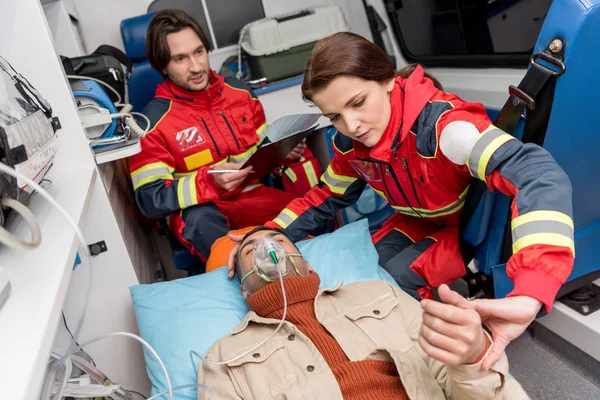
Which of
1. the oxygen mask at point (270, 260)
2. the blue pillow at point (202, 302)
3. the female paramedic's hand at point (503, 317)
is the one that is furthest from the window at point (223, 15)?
the female paramedic's hand at point (503, 317)

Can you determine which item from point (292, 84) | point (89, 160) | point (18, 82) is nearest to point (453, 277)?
point (89, 160)

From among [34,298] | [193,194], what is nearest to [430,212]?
[193,194]

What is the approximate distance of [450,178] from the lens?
1605 millimetres

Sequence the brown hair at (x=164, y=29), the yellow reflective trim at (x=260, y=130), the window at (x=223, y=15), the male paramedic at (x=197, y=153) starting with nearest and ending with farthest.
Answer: the male paramedic at (x=197, y=153), the brown hair at (x=164, y=29), the yellow reflective trim at (x=260, y=130), the window at (x=223, y=15)

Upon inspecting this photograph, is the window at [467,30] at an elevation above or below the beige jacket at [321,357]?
above

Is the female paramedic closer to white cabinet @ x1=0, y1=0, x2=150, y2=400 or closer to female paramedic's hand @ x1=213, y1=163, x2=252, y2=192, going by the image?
female paramedic's hand @ x1=213, y1=163, x2=252, y2=192

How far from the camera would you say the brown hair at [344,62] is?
1.51 m

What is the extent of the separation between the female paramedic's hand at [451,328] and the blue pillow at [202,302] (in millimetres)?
848

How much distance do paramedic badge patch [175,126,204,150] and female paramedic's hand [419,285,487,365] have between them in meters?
1.67

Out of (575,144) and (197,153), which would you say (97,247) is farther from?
(575,144)

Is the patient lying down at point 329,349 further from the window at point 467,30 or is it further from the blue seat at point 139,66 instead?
the window at point 467,30

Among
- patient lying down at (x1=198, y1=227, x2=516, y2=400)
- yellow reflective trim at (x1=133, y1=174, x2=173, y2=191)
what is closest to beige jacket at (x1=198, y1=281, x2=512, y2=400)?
patient lying down at (x1=198, y1=227, x2=516, y2=400)

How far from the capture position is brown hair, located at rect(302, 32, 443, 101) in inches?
59.3

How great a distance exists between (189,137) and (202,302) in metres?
0.92
